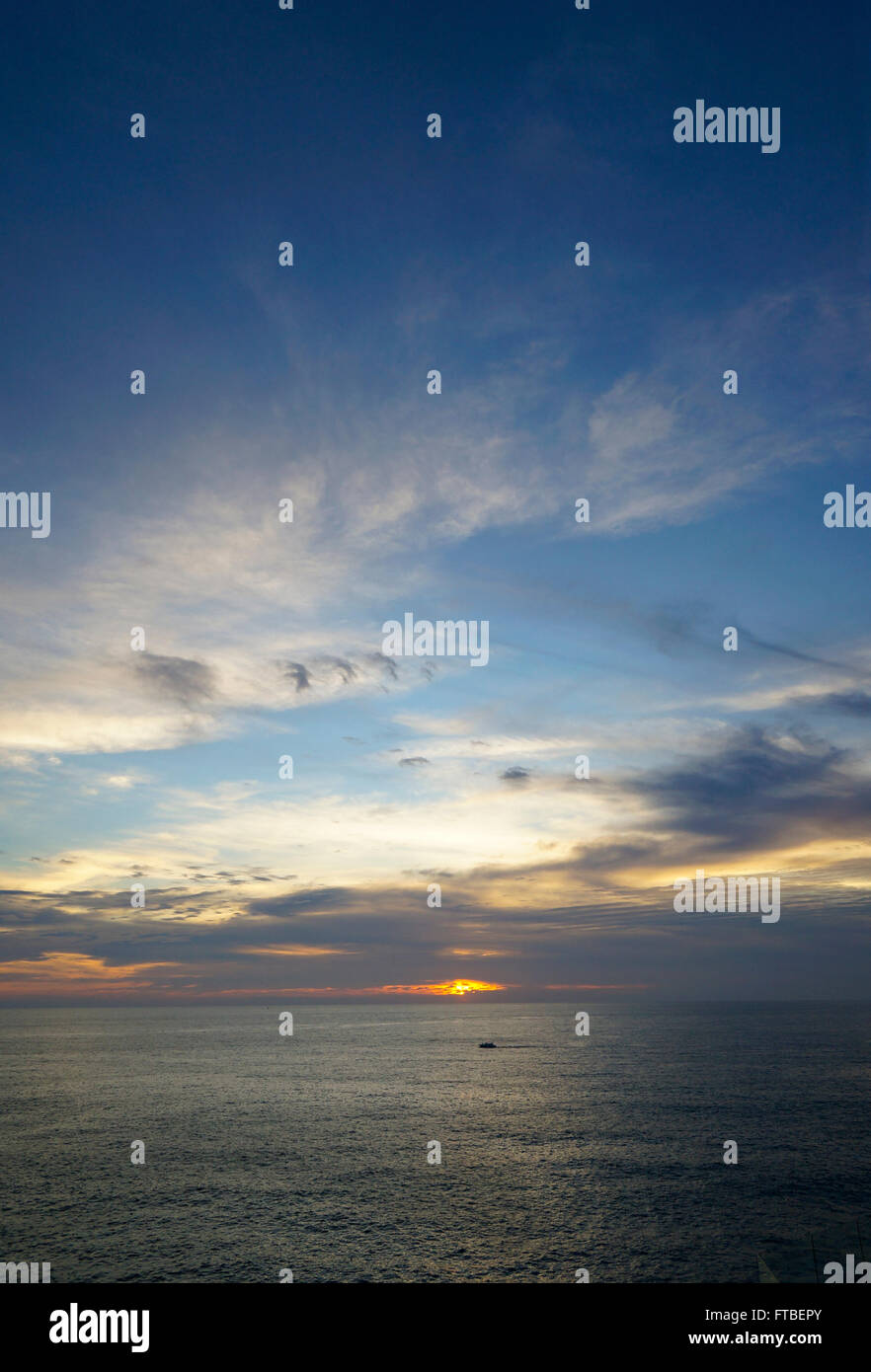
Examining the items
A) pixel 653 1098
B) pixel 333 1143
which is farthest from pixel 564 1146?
pixel 653 1098

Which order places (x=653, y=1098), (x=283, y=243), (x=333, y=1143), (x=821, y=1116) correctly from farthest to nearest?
1. (x=653, y=1098)
2. (x=821, y=1116)
3. (x=333, y=1143)
4. (x=283, y=243)

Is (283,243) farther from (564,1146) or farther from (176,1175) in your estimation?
(564,1146)

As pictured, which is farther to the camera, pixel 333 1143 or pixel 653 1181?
pixel 333 1143

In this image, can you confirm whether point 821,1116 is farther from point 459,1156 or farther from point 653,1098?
point 459,1156

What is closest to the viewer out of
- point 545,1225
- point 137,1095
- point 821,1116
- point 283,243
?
point 283,243

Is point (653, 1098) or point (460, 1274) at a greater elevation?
point (460, 1274)

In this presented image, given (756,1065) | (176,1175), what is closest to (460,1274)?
Result: (176,1175)
